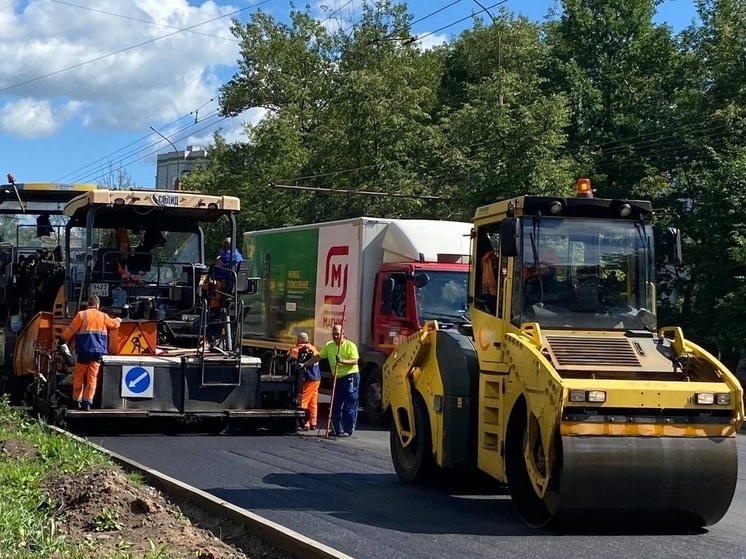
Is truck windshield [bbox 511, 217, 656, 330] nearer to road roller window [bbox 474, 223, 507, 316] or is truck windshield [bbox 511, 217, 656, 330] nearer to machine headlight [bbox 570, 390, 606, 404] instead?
road roller window [bbox 474, 223, 507, 316]

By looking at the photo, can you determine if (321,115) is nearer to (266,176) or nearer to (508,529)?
(266,176)

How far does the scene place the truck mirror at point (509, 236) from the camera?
905 centimetres

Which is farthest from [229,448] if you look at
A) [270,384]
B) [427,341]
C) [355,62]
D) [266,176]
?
[355,62]

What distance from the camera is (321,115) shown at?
Answer: 41438 millimetres

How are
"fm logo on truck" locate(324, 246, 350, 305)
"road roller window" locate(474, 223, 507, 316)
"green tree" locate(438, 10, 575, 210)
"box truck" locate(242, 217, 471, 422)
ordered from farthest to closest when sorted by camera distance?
1. "green tree" locate(438, 10, 575, 210)
2. "fm logo on truck" locate(324, 246, 350, 305)
3. "box truck" locate(242, 217, 471, 422)
4. "road roller window" locate(474, 223, 507, 316)

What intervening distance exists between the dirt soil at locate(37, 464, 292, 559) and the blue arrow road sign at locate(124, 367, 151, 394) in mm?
4890

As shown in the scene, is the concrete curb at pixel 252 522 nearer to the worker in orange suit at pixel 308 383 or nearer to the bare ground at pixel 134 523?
the bare ground at pixel 134 523

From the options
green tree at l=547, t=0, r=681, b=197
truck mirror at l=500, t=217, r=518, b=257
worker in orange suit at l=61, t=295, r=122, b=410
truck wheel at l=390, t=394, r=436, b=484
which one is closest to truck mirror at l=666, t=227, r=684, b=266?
truck mirror at l=500, t=217, r=518, b=257

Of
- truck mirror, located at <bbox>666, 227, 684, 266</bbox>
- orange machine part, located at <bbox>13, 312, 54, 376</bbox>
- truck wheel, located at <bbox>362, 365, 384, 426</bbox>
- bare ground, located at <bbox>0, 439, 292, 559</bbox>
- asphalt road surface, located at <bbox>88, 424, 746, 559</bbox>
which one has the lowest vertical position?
asphalt road surface, located at <bbox>88, 424, 746, 559</bbox>

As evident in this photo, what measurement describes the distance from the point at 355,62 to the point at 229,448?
26.2 metres

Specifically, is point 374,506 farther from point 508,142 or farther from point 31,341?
point 508,142

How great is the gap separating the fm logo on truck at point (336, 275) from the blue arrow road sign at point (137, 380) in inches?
198

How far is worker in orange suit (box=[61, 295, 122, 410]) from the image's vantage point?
13797mm

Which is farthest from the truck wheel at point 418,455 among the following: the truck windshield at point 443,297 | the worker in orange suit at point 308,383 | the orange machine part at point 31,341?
the orange machine part at point 31,341
